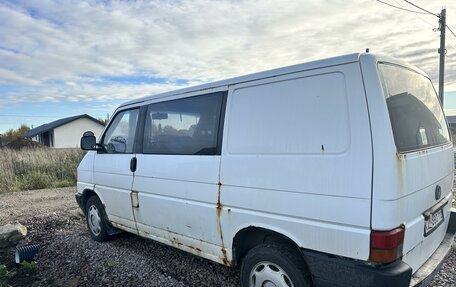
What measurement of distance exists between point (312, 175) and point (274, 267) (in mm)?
895

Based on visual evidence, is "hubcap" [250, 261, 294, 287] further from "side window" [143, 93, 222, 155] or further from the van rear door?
"side window" [143, 93, 222, 155]

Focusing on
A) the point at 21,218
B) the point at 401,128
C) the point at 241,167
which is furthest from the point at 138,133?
the point at 21,218

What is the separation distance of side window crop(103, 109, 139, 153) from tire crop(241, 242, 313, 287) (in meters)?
2.25

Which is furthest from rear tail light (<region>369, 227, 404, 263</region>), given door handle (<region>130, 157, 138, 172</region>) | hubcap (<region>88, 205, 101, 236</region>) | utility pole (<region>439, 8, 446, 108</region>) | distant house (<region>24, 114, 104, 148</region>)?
distant house (<region>24, 114, 104, 148</region>)

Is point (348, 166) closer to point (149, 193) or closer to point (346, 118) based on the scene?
point (346, 118)

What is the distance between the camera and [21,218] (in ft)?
23.2

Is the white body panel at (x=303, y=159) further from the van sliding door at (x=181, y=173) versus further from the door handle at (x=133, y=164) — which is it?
the door handle at (x=133, y=164)

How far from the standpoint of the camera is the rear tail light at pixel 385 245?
2191mm

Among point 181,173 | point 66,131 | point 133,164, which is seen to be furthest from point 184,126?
point 66,131

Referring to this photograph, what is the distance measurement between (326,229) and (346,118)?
0.79 metres

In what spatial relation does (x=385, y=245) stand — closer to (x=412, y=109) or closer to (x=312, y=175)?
(x=312, y=175)

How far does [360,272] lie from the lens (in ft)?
7.50

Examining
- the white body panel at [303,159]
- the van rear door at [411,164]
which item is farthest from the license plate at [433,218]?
the white body panel at [303,159]

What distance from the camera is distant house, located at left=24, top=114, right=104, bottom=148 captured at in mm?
42062
